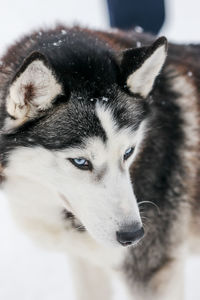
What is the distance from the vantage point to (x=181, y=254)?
2.72 metres

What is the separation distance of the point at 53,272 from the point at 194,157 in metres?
1.57

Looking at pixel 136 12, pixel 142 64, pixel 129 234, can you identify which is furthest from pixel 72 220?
pixel 136 12

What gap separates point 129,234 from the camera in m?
2.21

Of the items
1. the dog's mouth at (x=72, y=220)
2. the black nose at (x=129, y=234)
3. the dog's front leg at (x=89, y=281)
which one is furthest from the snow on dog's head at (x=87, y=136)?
the dog's front leg at (x=89, y=281)

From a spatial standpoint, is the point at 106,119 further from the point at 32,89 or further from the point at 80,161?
the point at 32,89

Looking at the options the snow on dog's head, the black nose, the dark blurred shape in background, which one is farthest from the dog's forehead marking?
the dark blurred shape in background

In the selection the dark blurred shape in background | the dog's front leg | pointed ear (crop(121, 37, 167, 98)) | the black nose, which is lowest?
the dog's front leg

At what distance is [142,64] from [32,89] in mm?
519

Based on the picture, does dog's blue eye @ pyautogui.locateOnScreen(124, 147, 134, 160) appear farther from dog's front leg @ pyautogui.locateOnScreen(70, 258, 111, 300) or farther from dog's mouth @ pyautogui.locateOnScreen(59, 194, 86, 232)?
dog's front leg @ pyautogui.locateOnScreen(70, 258, 111, 300)

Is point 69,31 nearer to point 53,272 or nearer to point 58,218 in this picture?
point 58,218

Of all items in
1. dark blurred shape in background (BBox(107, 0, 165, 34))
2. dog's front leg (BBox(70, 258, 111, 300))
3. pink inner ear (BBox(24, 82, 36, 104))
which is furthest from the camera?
dark blurred shape in background (BBox(107, 0, 165, 34))

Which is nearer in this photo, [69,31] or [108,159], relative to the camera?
[108,159]

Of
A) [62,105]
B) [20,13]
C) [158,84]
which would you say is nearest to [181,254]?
[158,84]

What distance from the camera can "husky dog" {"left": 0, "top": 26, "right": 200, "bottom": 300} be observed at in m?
2.21
